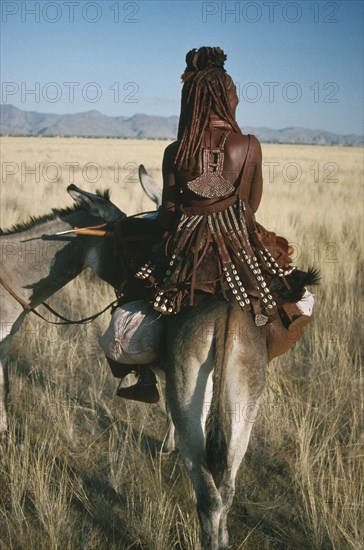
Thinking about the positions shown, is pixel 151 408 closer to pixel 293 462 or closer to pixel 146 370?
pixel 293 462

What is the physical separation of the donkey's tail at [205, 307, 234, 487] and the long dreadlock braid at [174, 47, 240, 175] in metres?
0.80

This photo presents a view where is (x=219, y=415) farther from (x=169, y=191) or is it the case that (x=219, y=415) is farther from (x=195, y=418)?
(x=169, y=191)

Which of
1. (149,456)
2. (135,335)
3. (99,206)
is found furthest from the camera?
(149,456)

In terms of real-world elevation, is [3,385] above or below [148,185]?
below

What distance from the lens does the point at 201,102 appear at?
8.32ft

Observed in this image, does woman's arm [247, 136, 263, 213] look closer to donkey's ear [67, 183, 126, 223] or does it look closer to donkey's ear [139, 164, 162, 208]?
donkey's ear [67, 183, 126, 223]

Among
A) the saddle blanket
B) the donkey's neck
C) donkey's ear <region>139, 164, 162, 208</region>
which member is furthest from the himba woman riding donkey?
donkey's ear <region>139, 164, 162, 208</region>

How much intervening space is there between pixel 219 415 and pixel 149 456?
1.94m

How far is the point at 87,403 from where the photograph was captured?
474 centimetres

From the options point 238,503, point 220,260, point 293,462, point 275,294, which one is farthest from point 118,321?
point 293,462

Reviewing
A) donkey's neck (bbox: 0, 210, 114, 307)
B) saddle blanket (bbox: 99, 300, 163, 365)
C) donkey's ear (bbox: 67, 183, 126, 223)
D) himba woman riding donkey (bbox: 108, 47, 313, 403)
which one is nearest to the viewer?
himba woman riding donkey (bbox: 108, 47, 313, 403)

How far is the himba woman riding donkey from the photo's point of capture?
243cm

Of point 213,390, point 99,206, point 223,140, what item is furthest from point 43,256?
point 213,390

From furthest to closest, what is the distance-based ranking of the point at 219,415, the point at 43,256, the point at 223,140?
the point at 43,256, the point at 223,140, the point at 219,415
